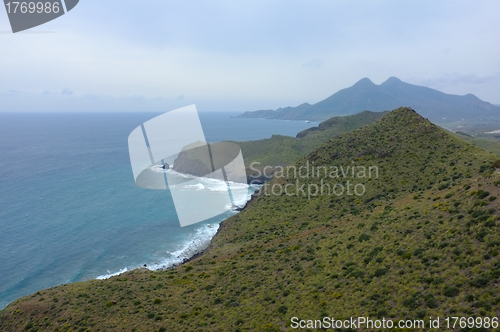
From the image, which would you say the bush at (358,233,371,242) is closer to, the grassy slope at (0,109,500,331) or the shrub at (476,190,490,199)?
the grassy slope at (0,109,500,331)

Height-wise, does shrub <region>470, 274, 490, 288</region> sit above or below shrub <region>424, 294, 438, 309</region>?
above

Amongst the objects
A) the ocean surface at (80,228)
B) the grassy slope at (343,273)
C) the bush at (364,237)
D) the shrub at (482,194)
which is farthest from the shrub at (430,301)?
the ocean surface at (80,228)

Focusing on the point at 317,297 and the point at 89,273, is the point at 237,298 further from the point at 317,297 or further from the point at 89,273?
the point at 89,273

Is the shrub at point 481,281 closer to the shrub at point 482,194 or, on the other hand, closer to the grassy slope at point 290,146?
the shrub at point 482,194

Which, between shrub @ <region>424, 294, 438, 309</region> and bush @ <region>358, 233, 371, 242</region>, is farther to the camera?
bush @ <region>358, 233, 371, 242</region>

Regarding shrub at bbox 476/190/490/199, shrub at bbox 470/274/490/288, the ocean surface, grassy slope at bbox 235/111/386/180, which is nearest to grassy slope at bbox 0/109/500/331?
shrub at bbox 470/274/490/288

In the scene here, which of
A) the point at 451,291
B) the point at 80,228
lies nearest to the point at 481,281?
the point at 451,291

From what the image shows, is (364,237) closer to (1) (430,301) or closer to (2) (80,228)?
(1) (430,301)

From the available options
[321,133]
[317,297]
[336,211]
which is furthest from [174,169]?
[317,297]
